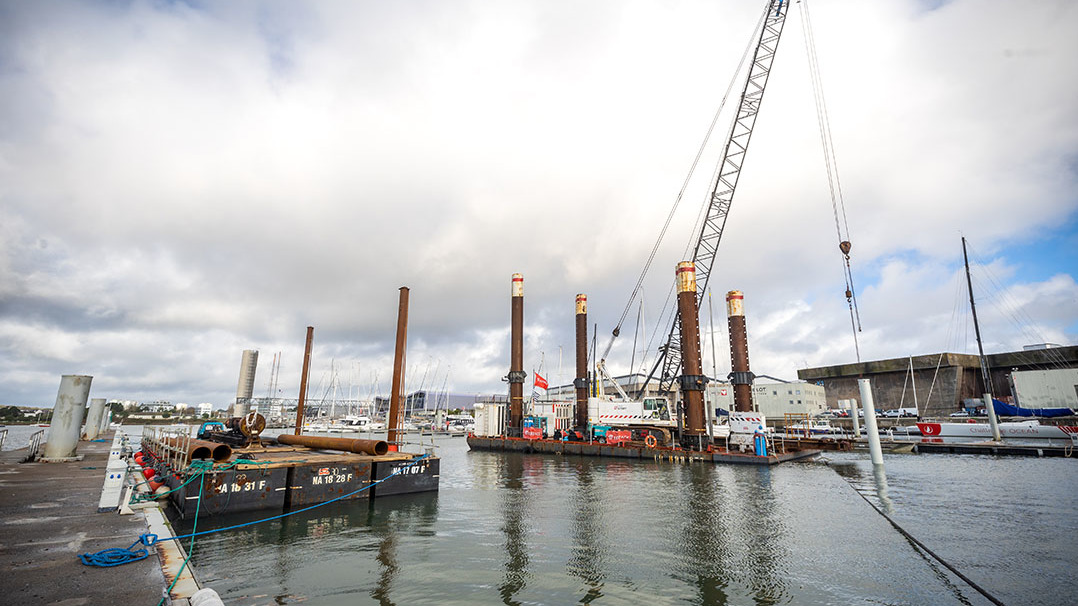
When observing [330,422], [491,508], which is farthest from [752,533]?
[330,422]

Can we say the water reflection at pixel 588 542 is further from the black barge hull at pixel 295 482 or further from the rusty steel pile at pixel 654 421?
the rusty steel pile at pixel 654 421

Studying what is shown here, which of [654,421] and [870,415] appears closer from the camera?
[870,415]

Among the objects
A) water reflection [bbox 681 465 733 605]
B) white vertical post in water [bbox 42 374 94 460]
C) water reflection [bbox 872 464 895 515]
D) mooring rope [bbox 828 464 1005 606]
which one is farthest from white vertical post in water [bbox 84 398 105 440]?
water reflection [bbox 872 464 895 515]

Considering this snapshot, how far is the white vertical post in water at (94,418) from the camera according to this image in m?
42.2

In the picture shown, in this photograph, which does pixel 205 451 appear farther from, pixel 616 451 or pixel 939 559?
pixel 616 451

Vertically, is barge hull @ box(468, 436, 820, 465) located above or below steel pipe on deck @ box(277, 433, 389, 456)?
below

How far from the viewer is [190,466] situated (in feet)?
52.6

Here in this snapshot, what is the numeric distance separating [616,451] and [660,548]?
34.5 m

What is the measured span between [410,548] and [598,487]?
1598 cm

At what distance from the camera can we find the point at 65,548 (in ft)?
30.4

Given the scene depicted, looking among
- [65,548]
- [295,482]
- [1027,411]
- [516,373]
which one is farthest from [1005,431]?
[65,548]

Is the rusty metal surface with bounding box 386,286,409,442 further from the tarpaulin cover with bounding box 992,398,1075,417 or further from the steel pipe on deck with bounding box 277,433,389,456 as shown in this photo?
the tarpaulin cover with bounding box 992,398,1075,417

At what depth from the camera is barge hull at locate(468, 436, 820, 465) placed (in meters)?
39.7

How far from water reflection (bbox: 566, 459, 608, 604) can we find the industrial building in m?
78.8
